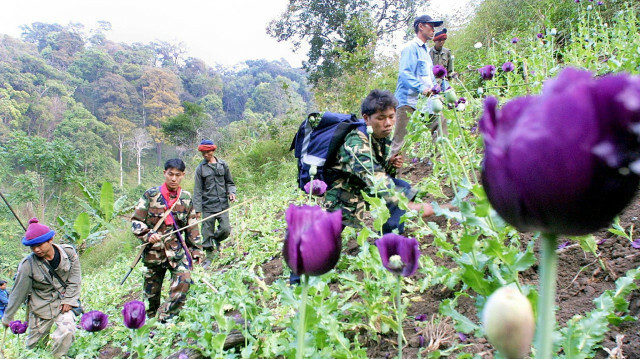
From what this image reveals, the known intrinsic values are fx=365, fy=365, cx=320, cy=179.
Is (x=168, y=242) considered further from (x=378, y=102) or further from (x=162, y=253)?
(x=378, y=102)

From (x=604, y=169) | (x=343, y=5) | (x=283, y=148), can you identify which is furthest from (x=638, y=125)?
(x=343, y=5)

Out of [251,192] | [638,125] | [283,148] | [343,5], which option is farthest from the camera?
[343,5]

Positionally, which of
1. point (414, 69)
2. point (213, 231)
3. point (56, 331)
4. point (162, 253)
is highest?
point (414, 69)

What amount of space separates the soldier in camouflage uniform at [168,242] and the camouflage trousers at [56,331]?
28.5 inches

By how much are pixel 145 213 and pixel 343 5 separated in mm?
14061

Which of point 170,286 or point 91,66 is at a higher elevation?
point 91,66

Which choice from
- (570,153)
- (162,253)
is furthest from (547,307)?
(162,253)

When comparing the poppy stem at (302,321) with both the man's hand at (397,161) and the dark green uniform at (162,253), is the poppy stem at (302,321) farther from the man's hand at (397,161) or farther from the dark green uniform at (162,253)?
the dark green uniform at (162,253)

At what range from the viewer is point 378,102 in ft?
7.36

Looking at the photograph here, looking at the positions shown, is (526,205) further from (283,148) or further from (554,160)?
(283,148)

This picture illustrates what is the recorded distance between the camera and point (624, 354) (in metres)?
1.11

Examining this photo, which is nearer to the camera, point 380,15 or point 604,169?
point 604,169

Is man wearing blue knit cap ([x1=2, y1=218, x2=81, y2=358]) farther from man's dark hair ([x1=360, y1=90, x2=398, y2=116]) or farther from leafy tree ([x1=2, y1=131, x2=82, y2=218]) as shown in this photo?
leafy tree ([x1=2, y1=131, x2=82, y2=218])

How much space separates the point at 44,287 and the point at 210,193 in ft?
6.64
